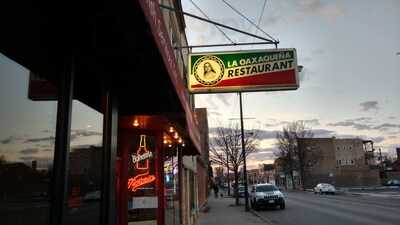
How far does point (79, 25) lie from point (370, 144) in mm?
113408

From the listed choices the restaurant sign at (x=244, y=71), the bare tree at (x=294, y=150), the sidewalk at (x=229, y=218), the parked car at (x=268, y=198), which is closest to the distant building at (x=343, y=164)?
the bare tree at (x=294, y=150)

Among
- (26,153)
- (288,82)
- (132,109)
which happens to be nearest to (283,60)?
(288,82)

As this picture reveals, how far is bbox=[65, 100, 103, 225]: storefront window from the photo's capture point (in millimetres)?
3820

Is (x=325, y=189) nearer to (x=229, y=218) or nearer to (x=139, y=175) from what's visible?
(x=229, y=218)

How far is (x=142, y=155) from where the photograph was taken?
8.56 meters

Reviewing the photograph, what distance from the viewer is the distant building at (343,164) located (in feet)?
288

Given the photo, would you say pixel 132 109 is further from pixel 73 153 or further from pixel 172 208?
pixel 172 208

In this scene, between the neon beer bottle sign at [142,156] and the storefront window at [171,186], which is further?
the storefront window at [171,186]

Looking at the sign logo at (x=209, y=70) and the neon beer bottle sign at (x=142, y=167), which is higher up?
the sign logo at (x=209, y=70)

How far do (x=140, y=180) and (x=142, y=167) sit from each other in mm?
295

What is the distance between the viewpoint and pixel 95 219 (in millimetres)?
4570

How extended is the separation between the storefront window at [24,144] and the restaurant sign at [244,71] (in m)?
5.28

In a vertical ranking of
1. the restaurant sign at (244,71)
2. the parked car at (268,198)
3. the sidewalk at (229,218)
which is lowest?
the sidewalk at (229,218)

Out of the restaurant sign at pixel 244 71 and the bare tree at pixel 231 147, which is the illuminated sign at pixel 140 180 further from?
the bare tree at pixel 231 147
